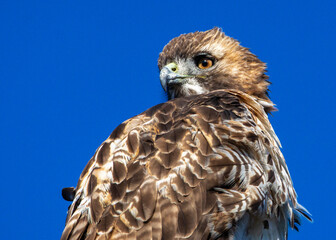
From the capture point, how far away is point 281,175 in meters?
4.62

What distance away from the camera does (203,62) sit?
20.2 ft

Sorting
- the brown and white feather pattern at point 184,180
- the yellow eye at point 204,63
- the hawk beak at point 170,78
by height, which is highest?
the yellow eye at point 204,63

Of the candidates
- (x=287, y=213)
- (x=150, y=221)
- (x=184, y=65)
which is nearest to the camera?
(x=150, y=221)

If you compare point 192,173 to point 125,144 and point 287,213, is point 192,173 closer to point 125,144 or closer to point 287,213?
point 125,144

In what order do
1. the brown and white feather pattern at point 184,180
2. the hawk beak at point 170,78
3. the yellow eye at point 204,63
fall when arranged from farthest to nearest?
the yellow eye at point 204,63 → the hawk beak at point 170,78 → the brown and white feather pattern at point 184,180

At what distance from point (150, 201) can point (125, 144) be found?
0.66m

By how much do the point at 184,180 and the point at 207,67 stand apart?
2.61 meters

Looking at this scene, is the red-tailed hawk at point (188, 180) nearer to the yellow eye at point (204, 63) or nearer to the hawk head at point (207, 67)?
the hawk head at point (207, 67)

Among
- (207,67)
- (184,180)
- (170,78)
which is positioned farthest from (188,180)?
(207,67)

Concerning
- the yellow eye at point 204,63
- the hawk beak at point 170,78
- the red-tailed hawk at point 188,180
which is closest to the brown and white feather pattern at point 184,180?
the red-tailed hawk at point 188,180

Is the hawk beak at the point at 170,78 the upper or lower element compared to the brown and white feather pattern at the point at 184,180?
upper

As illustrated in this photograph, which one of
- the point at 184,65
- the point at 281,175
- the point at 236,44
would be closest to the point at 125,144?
the point at 281,175

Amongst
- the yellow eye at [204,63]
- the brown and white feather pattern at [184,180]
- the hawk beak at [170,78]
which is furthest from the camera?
the yellow eye at [204,63]

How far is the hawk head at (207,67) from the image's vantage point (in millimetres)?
6004
